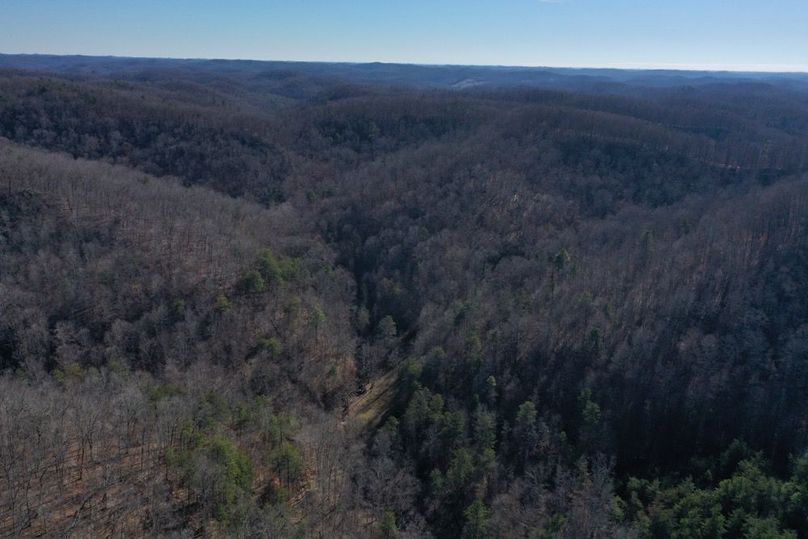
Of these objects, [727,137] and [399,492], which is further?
[727,137]

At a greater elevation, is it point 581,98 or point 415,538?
point 581,98

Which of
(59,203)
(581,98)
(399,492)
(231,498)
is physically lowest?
(399,492)

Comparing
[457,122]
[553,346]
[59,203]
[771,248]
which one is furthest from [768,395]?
[457,122]

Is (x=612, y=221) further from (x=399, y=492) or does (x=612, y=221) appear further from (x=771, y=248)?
(x=399, y=492)

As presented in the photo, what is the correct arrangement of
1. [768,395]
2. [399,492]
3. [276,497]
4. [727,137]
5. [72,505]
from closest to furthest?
[72,505], [276,497], [399,492], [768,395], [727,137]

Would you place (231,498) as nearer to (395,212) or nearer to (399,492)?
(399,492)

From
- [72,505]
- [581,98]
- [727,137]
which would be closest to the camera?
[72,505]

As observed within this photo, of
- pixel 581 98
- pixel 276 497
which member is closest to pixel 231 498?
pixel 276 497
